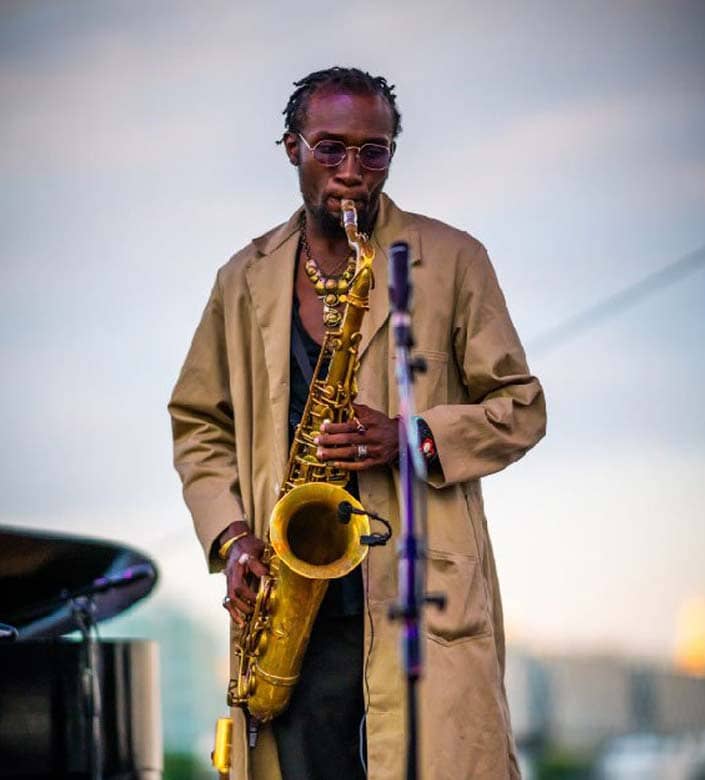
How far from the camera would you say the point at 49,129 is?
6074 millimetres

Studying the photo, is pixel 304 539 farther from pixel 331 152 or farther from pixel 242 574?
pixel 331 152

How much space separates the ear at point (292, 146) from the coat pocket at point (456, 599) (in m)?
0.85

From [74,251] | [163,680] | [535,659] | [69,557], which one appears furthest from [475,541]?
[74,251]

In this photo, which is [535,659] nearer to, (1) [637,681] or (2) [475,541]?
(1) [637,681]

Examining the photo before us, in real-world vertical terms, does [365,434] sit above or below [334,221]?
below

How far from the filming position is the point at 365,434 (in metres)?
3.50

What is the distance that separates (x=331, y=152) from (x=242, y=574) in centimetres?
84

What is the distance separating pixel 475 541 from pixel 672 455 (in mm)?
2269

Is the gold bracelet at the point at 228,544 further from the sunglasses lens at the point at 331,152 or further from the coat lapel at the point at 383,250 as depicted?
the sunglasses lens at the point at 331,152

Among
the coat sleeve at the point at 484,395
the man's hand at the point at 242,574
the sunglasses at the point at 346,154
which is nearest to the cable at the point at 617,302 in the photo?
the coat sleeve at the point at 484,395

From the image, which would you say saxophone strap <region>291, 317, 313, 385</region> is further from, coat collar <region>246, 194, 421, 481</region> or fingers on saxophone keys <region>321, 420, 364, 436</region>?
fingers on saxophone keys <region>321, 420, 364, 436</region>

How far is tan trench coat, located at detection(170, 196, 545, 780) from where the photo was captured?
3.47 metres

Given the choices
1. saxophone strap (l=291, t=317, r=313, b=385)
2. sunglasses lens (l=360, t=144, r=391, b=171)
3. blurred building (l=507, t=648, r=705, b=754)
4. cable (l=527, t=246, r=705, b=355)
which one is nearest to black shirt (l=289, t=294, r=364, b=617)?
saxophone strap (l=291, t=317, r=313, b=385)

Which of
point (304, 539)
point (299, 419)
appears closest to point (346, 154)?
point (299, 419)
